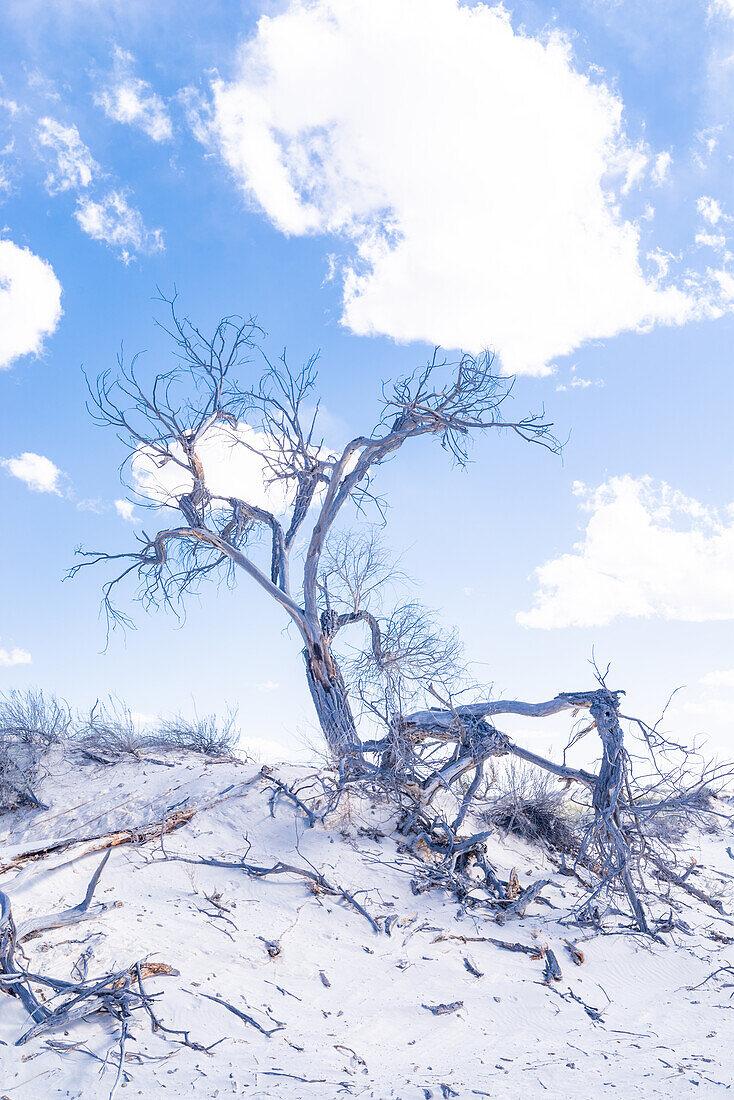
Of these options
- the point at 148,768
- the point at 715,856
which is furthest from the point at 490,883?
the point at 715,856

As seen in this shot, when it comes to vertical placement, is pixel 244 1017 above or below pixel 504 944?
below

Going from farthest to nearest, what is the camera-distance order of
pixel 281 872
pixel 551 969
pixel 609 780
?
pixel 609 780, pixel 281 872, pixel 551 969

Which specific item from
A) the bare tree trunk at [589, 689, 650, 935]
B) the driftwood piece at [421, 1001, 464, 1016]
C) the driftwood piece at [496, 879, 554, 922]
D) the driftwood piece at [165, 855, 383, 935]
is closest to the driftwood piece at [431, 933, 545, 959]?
the driftwood piece at [496, 879, 554, 922]

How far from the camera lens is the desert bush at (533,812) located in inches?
347

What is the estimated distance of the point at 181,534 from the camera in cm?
1191

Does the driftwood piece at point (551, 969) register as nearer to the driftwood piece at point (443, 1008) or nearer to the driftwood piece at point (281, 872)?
the driftwood piece at point (443, 1008)

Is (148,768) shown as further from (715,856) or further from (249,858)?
(715,856)

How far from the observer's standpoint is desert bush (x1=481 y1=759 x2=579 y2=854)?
28.9ft

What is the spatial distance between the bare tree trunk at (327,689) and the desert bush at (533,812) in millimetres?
2762

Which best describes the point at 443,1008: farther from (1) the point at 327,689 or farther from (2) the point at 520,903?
(1) the point at 327,689

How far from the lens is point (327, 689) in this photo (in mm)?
11516

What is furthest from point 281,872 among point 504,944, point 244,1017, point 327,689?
point 327,689

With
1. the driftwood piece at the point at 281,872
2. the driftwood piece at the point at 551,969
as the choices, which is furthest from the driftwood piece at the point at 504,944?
the driftwood piece at the point at 281,872

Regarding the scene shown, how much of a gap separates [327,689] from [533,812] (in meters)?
3.74
